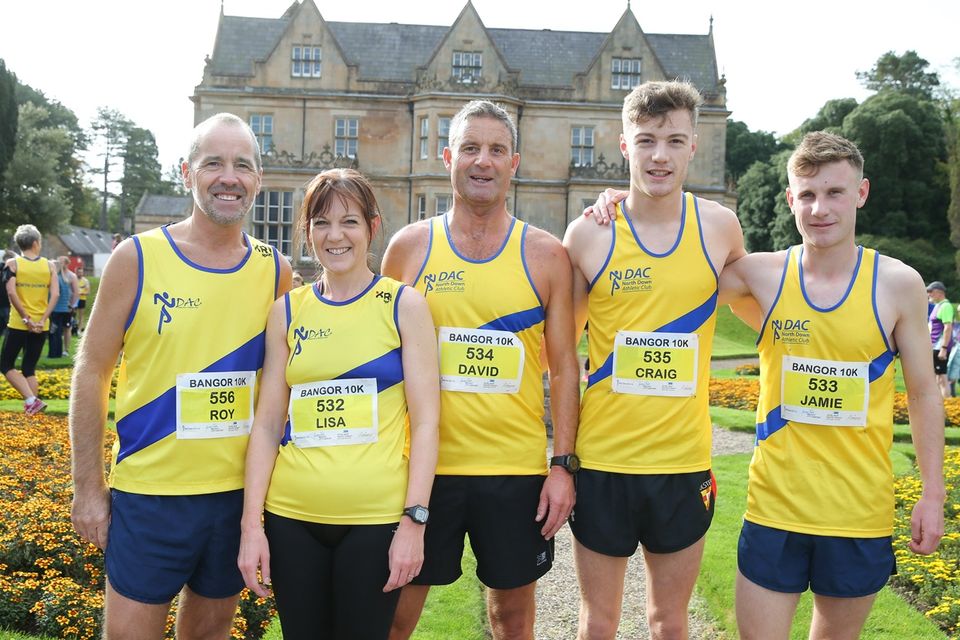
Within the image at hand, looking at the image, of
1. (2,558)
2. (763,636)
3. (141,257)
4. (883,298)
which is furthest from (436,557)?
(2,558)

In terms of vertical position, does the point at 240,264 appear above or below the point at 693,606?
above

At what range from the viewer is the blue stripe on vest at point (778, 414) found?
3.56 metres

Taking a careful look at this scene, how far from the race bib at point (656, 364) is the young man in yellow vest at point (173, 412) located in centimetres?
157

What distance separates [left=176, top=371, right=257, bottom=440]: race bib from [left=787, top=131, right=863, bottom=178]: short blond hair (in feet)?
8.31

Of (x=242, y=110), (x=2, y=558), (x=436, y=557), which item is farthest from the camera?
(x=242, y=110)

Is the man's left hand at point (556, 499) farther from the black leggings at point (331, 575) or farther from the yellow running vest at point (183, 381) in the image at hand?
the yellow running vest at point (183, 381)

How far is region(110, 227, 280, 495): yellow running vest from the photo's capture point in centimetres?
339

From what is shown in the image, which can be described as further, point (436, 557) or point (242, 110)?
point (242, 110)

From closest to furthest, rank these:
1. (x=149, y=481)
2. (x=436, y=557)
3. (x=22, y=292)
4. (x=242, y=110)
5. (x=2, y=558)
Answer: (x=149, y=481) < (x=436, y=557) < (x=2, y=558) < (x=22, y=292) < (x=242, y=110)

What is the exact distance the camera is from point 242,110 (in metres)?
36.8

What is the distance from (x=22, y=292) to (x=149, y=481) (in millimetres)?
9881

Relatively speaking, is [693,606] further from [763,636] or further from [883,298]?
[883,298]

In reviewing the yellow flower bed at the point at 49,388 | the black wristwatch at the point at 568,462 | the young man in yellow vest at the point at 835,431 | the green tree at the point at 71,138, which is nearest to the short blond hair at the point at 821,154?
the young man in yellow vest at the point at 835,431

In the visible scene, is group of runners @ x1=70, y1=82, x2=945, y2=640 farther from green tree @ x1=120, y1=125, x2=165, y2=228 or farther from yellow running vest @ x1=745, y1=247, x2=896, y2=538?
green tree @ x1=120, y1=125, x2=165, y2=228
